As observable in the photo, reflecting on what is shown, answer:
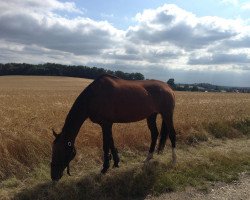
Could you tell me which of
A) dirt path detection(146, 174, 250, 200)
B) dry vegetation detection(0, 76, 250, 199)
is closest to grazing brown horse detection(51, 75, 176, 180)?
dry vegetation detection(0, 76, 250, 199)

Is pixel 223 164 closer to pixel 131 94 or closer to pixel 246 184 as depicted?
pixel 246 184

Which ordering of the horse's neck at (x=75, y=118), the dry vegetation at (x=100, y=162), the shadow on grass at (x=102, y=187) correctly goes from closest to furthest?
the shadow on grass at (x=102, y=187), the dry vegetation at (x=100, y=162), the horse's neck at (x=75, y=118)

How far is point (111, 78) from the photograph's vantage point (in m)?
8.12

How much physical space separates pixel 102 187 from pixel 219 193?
2352 mm

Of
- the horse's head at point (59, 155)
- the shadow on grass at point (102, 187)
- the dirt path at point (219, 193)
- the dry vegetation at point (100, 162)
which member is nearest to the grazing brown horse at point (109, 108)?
the horse's head at point (59, 155)

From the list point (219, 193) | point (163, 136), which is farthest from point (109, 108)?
point (219, 193)

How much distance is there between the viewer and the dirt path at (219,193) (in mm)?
6648

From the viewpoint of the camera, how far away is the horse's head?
7075 mm

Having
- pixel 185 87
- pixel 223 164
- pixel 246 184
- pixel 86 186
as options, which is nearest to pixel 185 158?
pixel 223 164

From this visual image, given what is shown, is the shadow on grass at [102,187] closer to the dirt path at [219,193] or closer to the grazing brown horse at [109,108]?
the grazing brown horse at [109,108]

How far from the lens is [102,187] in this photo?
691 centimetres

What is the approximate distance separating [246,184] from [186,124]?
5.46 meters

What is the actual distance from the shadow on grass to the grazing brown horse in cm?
34

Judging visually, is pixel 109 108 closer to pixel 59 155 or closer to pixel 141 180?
pixel 59 155
